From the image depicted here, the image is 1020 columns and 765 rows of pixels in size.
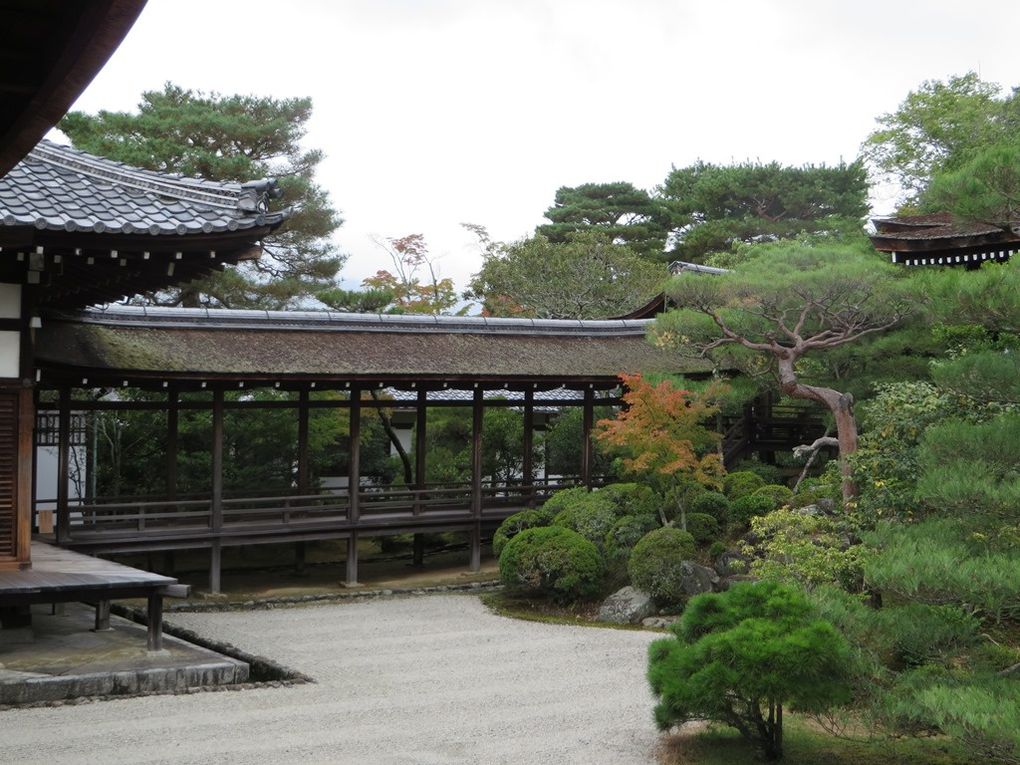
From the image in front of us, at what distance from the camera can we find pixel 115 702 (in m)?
9.73

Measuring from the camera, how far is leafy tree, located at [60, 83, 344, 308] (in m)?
25.5

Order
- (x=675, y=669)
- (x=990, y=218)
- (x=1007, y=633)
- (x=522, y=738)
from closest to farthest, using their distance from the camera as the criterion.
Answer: (x=990, y=218) → (x=675, y=669) → (x=522, y=738) → (x=1007, y=633)

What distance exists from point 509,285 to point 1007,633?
21.5 m

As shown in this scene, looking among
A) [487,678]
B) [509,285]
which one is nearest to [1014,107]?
[509,285]

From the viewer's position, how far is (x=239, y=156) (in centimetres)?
2602

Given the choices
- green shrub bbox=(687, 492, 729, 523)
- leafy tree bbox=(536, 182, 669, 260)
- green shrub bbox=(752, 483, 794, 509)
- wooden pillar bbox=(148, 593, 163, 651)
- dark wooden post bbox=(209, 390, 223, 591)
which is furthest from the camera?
leafy tree bbox=(536, 182, 669, 260)

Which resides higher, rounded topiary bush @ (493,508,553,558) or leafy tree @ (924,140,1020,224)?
leafy tree @ (924,140,1020,224)

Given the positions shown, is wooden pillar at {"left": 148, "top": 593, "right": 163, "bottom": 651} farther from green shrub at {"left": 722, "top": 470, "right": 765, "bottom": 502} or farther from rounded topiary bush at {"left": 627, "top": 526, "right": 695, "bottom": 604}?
green shrub at {"left": 722, "top": 470, "right": 765, "bottom": 502}

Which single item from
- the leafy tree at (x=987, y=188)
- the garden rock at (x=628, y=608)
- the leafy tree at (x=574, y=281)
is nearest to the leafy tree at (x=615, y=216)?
the leafy tree at (x=574, y=281)

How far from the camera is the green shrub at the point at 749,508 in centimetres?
1642

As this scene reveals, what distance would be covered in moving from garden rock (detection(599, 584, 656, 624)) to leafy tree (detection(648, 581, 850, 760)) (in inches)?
250

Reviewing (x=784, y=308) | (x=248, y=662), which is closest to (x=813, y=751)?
(x=248, y=662)

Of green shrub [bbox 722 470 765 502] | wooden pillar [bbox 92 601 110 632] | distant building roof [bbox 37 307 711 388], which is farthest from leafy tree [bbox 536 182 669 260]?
wooden pillar [bbox 92 601 110 632]

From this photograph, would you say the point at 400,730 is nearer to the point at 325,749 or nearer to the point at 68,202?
the point at 325,749
